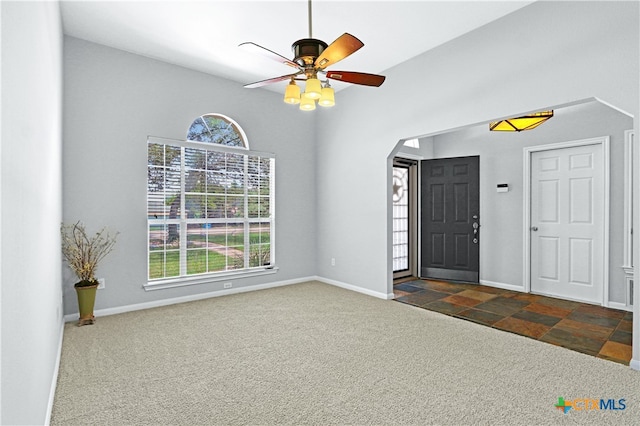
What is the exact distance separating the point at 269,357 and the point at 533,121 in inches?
161

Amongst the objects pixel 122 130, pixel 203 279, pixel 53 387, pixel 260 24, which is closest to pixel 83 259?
pixel 203 279

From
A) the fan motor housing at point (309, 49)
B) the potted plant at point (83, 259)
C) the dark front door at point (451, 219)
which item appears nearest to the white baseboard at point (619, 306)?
the dark front door at point (451, 219)

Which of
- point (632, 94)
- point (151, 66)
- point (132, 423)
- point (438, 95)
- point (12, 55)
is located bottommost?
point (132, 423)

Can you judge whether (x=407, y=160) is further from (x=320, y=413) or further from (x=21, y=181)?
(x=21, y=181)

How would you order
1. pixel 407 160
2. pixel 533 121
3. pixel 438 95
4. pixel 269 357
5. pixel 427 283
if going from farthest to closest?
1. pixel 407 160
2. pixel 427 283
3. pixel 533 121
4. pixel 438 95
5. pixel 269 357

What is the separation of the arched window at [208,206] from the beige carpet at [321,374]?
92 centimetres

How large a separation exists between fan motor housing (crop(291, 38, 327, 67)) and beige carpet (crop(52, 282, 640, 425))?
7.75 ft

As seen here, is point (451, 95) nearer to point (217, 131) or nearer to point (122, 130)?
point (217, 131)

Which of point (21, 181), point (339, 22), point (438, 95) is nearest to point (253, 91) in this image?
point (339, 22)

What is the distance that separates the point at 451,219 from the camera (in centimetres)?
574

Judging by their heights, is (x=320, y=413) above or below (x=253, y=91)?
below

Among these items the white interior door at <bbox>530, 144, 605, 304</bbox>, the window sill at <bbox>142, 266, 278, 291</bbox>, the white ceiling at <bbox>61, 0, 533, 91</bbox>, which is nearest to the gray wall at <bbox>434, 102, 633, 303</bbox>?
the white interior door at <bbox>530, 144, 605, 304</bbox>

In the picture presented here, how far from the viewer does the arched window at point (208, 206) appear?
4.26 meters

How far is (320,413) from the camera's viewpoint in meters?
2.02
